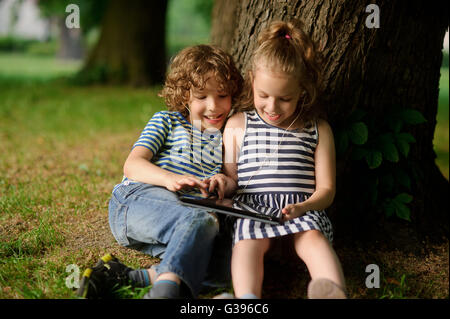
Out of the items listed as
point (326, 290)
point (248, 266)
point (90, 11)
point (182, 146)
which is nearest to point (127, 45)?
point (90, 11)

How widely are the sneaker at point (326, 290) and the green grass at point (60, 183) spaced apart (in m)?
0.50

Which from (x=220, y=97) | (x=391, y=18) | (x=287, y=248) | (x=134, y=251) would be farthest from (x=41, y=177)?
(x=391, y=18)

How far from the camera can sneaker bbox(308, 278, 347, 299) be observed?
1657 millimetres

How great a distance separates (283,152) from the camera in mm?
2199

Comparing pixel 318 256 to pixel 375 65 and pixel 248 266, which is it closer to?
pixel 248 266

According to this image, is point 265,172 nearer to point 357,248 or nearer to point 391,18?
point 357,248

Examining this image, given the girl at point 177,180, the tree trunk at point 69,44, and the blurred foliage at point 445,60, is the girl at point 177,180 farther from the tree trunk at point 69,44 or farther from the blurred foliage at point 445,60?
the tree trunk at point 69,44

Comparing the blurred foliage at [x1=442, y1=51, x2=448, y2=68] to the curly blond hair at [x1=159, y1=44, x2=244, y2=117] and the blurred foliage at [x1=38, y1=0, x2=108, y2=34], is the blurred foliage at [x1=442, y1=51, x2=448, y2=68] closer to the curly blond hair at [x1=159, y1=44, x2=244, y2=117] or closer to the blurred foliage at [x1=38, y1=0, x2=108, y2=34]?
the curly blond hair at [x1=159, y1=44, x2=244, y2=117]

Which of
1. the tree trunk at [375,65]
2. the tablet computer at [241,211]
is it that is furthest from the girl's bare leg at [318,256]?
the tree trunk at [375,65]

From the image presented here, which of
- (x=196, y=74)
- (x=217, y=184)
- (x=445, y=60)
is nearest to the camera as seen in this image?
(x=217, y=184)

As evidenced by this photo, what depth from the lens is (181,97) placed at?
2338mm

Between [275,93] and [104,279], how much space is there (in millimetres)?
1159

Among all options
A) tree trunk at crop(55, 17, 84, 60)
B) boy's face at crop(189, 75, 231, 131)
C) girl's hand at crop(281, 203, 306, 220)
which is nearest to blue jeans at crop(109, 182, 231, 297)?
girl's hand at crop(281, 203, 306, 220)

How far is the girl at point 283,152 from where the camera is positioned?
191 centimetres
